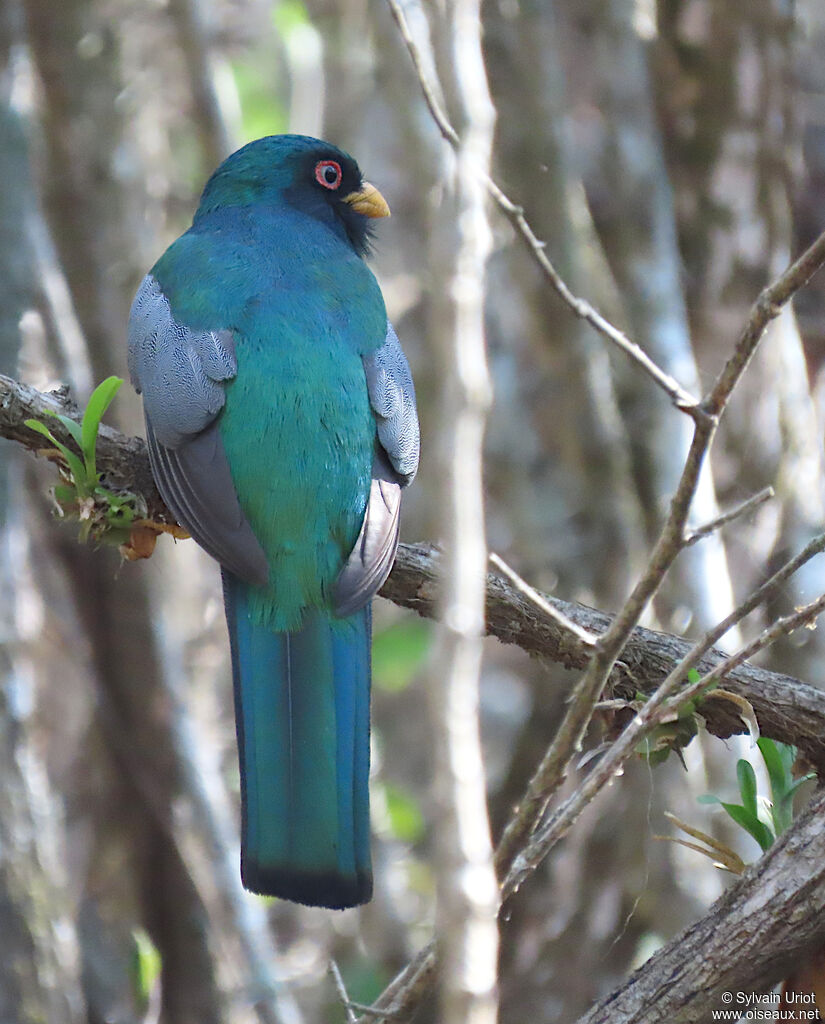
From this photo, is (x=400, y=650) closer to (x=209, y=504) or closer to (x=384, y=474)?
(x=384, y=474)

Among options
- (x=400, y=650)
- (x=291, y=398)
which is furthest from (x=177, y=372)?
(x=400, y=650)

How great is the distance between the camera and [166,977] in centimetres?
497

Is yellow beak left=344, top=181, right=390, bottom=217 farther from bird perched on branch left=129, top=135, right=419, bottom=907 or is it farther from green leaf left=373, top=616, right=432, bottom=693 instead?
green leaf left=373, top=616, right=432, bottom=693

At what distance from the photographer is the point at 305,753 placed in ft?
9.58

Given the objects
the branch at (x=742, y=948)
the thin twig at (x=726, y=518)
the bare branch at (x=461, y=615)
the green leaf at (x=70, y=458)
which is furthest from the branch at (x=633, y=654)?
the bare branch at (x=461, y=615)

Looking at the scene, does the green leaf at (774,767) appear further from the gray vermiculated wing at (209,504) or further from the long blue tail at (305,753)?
the gray vermiculated wing at (209,504)

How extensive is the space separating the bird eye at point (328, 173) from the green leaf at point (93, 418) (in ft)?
5.38

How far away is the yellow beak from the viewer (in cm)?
441

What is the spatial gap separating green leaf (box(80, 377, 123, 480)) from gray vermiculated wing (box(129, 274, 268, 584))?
221mm

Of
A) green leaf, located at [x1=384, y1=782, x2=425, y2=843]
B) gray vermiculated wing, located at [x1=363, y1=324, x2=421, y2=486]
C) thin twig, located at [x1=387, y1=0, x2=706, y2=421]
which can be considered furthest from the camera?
green leaf, located at [x1=384, y1=782, x2=425, y2=843]

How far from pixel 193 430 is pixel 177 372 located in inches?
8.1

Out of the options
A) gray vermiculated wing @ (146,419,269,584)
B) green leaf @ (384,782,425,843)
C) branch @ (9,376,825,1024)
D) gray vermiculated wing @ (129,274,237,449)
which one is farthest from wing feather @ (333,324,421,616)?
green leaf @ (384,782,425,843)

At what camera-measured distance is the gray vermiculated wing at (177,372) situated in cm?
325

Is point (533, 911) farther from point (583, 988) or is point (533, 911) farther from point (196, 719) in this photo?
point (196, 719)
